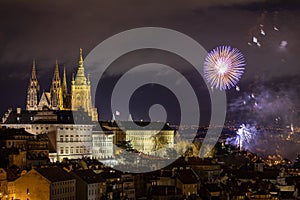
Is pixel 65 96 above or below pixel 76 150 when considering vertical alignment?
above

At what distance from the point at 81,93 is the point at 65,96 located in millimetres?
4186

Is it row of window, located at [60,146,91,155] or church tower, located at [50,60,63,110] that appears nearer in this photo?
row of window, located at [60,146,91,155]

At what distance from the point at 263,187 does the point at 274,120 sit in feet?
171

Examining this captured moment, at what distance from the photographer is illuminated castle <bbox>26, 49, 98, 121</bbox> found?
109 m

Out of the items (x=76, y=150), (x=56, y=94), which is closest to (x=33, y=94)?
(x=56, y=94)

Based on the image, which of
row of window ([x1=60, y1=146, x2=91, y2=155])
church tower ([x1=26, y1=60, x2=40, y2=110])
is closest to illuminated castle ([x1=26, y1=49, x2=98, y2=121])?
church tower ([x1=26, y1=60, x2=40, y2=110])

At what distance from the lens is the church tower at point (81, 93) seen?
10881cm

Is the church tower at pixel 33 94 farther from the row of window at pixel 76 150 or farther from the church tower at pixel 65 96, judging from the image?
the row of window at pixel 76 150

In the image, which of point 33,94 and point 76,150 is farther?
point 33,94

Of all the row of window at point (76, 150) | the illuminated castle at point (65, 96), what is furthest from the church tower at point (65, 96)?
the row of window at point (76, 150)

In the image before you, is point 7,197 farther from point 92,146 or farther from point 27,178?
point 92,146

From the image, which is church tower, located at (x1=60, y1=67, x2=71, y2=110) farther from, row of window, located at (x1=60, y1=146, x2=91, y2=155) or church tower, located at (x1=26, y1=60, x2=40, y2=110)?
row of window, located at (x1=60, y1=146, x2=91, y2=155)

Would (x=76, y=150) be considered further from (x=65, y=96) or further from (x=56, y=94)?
(x=65, y=96)

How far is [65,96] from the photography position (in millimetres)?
112625
